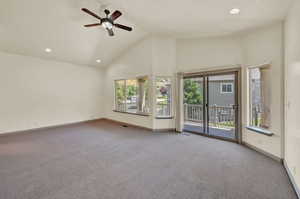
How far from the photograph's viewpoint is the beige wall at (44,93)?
202 inches

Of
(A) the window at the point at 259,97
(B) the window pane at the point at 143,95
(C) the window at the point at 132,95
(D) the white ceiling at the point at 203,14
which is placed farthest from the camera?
(C) the window at the point at 132,95

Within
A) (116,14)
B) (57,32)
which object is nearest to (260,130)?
(116,14)

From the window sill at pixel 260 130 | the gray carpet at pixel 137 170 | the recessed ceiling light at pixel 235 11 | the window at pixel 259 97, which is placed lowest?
the gray carpet at pixel 137 170

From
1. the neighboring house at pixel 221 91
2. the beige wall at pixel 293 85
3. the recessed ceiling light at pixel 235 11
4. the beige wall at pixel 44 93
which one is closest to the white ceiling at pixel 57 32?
the beige wall at pixel 44 93

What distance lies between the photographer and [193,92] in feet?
17.5

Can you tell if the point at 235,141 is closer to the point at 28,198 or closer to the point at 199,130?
the point at 199,130

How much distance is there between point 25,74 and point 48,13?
2831 millimetres

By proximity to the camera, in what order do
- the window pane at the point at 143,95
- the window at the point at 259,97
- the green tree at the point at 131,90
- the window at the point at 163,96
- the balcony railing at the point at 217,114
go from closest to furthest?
the window at the point at 259,97 < the balcony railing at the point at 217,114 < the window at the point at 163,96 < the window pane at the point at 143,95 < the green tree at the point at 131,90

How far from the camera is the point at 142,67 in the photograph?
5.82 m

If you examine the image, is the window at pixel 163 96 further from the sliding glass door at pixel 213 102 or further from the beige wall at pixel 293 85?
the beige wall at pixel 293 85

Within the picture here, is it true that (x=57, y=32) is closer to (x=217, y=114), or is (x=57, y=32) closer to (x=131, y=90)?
(x=131, y=90)

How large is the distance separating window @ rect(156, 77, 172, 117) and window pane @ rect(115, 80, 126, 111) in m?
2.07

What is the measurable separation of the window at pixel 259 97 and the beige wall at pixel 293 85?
25.5 inches

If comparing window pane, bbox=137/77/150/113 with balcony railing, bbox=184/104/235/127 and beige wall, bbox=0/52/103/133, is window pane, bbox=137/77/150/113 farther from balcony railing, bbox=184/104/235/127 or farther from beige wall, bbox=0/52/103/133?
beige wall, bbox=0/52/103/133
